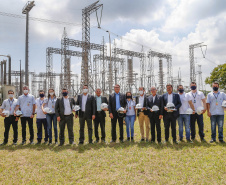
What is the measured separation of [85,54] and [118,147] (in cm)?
1709

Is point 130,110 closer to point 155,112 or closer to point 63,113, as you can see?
point 155,112

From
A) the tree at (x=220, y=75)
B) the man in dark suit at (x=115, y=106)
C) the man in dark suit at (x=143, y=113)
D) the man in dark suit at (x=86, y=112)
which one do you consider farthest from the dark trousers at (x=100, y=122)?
the tree at (x=220, y=75)

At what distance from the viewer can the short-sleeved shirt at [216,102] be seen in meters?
7.11

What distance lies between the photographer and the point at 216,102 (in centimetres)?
717

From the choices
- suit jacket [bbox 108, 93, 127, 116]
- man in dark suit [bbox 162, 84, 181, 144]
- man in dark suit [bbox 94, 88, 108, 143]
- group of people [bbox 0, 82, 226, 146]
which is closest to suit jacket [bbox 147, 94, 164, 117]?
group of people [bbox 0, 82, 226, 146]

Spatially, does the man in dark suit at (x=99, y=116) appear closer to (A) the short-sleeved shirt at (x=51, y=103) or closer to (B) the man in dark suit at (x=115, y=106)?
(B) the man in dark suit at (x=115, y=106)

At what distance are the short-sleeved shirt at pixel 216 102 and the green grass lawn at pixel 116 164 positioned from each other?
1.17 metres

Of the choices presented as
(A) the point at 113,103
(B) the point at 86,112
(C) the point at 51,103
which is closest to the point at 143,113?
(A) the point at 113,103

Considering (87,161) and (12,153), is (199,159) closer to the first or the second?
(87,161)

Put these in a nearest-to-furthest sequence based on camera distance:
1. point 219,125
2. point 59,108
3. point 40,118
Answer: point 219,125
point 59,108
point 40,118

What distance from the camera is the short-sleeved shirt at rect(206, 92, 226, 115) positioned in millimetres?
7107

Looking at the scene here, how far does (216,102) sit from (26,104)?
710 centimetres

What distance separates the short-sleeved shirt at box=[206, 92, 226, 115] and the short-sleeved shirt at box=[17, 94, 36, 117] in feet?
22.0

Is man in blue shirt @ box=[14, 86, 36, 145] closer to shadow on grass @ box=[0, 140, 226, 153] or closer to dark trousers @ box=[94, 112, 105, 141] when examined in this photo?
shadow on grass @ box=[0, 140, 226, 153]
